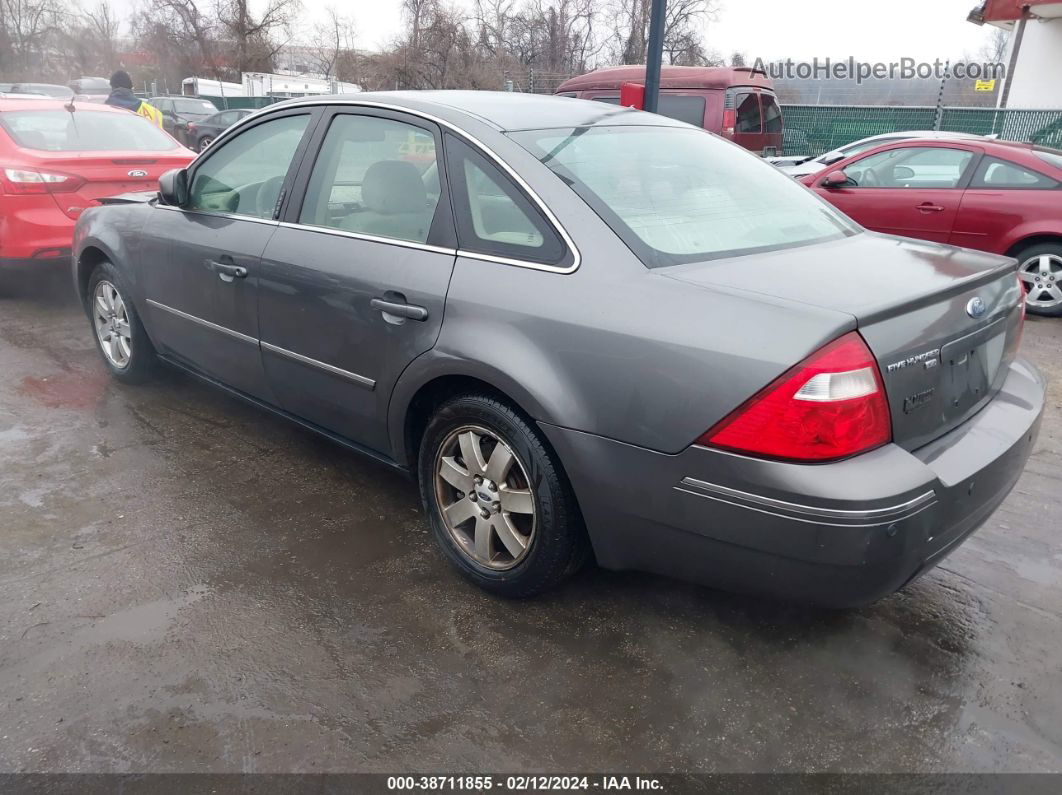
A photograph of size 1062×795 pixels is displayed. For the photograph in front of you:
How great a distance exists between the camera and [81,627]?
2607mm

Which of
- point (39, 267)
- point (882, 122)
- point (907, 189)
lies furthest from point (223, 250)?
point (882, 122)

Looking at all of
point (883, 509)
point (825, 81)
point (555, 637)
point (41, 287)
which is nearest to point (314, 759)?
point (555, 637)

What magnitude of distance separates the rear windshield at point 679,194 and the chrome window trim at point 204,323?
59.6 inches

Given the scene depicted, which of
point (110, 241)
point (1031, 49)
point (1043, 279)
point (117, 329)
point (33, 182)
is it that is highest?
point (1031, 49)

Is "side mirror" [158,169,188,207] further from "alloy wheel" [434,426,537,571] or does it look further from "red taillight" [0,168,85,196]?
"red taillight" [0,168,85,196]

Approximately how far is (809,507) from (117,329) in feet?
13.4

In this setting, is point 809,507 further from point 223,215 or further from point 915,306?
point 223,215

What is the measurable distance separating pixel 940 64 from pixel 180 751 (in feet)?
120

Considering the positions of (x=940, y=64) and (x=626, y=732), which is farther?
(x=940, y=64)

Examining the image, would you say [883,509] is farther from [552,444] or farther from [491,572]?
[491,572]

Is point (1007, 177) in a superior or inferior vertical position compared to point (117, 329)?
superior

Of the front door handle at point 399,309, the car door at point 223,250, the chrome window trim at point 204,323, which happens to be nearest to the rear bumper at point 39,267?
the chrome window trim at point 204,323

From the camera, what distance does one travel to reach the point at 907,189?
276 inches

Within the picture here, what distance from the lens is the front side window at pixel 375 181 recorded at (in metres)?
2.90
